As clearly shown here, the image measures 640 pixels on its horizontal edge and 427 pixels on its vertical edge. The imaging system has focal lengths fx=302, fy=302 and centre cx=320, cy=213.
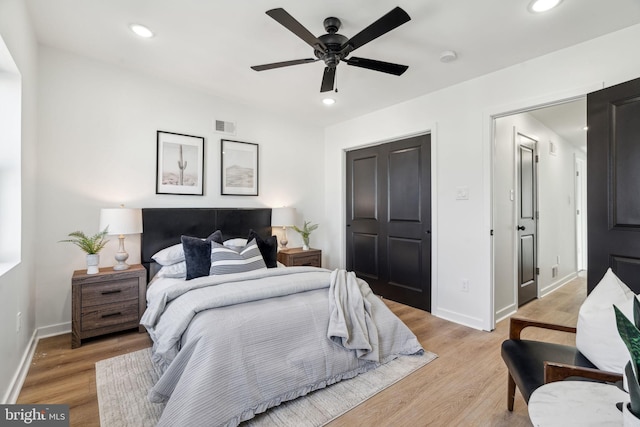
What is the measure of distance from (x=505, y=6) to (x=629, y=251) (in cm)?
182

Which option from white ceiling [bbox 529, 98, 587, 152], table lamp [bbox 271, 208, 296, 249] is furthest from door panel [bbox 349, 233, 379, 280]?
white ceiling [bbox 529, 98, 587, 152]

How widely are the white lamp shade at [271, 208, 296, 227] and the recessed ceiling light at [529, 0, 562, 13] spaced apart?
299 centimetres

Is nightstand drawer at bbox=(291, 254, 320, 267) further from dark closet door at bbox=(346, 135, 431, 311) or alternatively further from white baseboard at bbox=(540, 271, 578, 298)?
white baseboard at bbox=(540, 271, 578, 298)

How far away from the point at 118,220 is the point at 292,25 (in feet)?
7.28

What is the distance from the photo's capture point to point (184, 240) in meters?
2.75

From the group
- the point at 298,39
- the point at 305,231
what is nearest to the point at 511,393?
the point at 298,39

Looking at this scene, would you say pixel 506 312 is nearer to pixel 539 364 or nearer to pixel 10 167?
pixel 539 364

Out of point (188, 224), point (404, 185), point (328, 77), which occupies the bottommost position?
point (188, 224)

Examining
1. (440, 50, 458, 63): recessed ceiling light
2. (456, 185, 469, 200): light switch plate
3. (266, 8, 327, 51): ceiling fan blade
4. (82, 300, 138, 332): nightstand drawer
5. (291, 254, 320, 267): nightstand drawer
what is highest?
(440, 50, 458, 63): recessed ceiling light

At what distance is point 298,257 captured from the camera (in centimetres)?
388

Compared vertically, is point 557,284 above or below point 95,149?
below

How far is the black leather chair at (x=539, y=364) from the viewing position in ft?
3.98

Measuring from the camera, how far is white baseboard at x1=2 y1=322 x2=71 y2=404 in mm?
1788

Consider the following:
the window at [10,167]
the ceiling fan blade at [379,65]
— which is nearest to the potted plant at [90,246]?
the window at [10,167]
